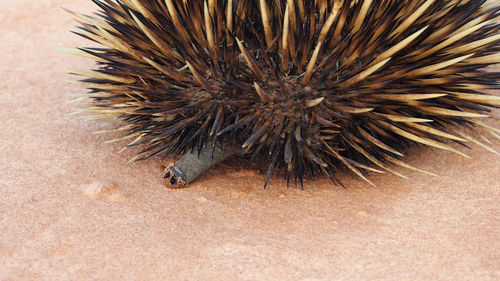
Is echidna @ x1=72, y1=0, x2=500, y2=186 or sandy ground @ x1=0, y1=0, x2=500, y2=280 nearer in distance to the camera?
sandy ground @ x1=0, y1=0, x2=500, y2=280

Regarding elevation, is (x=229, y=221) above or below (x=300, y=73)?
below

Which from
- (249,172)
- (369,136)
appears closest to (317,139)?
(369,136)

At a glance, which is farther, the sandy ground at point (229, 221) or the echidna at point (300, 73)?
the echidna at point (300, 73)

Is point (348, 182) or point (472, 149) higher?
point (472, 149)

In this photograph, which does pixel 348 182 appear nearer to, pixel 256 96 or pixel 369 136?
pixel 369 136
